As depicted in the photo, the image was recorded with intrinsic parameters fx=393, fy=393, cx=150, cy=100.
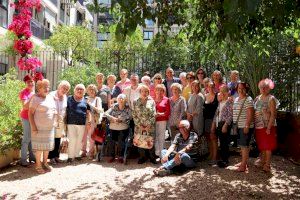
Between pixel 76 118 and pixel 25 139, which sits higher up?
pixel 76 118

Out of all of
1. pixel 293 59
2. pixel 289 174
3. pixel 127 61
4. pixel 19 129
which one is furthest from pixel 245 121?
pixel 127 61

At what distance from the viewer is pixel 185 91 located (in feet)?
30.7

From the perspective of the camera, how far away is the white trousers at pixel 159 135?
28.2ft

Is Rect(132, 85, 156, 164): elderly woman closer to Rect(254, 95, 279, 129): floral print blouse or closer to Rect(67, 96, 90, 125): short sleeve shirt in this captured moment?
Rect(67, 96, 90, 125): short sleeve shirt

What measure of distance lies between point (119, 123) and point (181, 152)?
165 centimetres

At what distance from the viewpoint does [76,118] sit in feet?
28.0

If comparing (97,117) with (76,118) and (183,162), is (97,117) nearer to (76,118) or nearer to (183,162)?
(76,118)

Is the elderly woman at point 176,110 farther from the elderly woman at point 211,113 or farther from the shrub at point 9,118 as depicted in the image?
the shrub at point 9,118

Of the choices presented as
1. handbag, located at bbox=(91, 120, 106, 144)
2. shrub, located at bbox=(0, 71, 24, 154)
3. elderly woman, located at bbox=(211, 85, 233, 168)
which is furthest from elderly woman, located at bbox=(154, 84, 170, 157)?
shrub, located at bbox=(0, 71, 24, 154)

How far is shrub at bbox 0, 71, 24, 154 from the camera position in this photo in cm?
807

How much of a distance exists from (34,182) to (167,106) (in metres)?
3.18

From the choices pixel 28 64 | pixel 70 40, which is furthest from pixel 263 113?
pixel 70 40

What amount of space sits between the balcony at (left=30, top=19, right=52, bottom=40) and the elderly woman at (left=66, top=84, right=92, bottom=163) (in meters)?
18.8

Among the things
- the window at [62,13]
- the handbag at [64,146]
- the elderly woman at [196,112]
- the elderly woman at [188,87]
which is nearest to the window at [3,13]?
the window at [62,13]
